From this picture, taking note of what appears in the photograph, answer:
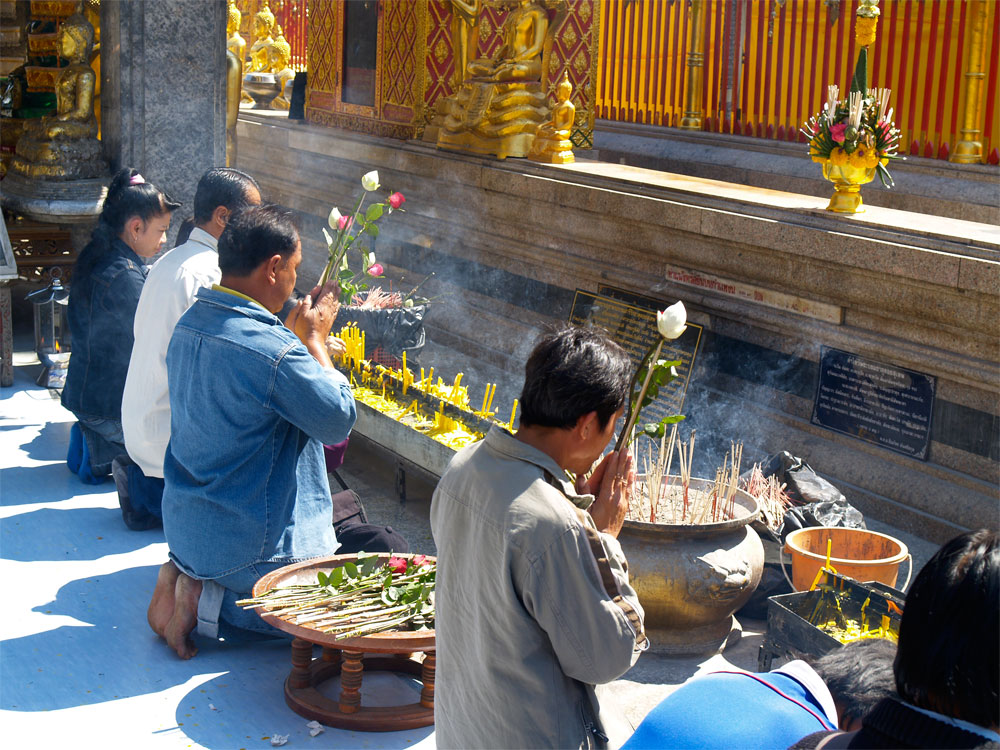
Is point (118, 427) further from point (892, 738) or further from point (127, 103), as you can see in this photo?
point (892, 738)

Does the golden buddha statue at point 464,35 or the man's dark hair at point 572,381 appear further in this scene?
the golden buddha statue at point 464,35

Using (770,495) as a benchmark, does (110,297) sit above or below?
above

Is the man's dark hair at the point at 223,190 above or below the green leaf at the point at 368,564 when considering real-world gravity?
above

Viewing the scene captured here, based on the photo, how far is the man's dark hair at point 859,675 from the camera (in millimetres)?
1989

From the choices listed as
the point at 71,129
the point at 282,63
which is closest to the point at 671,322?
the point at 71,129

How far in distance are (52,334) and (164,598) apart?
375 centimetres

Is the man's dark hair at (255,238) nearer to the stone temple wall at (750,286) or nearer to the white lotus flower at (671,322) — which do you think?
the white lotus flower at (671,322)

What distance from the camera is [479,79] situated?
8938 mm

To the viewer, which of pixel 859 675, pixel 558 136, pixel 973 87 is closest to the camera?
pixel 859 675

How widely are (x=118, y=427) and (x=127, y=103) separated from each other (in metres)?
2.51

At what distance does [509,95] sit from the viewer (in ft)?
28.5

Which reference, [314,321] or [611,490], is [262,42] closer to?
[314,321]

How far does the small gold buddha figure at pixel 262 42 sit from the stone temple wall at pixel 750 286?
21.3 ft

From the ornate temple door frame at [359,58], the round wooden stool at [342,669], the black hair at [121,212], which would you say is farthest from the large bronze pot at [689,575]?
the ornate temple door frame at [359,58]
